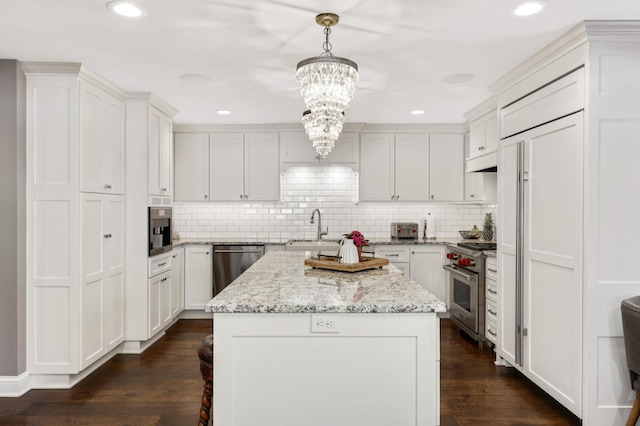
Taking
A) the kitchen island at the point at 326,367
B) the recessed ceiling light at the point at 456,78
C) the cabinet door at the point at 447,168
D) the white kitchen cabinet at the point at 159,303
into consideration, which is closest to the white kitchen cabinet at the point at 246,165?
the white kitchen cabinet at the point at 159,303

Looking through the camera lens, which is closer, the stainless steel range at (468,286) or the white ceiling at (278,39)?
the white ceiling at (278,39)

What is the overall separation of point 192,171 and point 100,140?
6.72 feet

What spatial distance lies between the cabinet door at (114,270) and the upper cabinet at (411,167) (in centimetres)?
299

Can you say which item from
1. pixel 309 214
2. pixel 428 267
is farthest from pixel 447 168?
pixel 309 214

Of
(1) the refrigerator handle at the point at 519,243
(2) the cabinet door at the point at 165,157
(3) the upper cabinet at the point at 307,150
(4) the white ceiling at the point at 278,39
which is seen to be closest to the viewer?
(4) the white ceiling at the point at 278,39

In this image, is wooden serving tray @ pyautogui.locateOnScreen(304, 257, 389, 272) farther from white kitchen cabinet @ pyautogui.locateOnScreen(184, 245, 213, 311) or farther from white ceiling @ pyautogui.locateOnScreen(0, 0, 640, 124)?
white kitchen cabinet @ pyautogui.locateOnScreen(184, 245, 213, 311)

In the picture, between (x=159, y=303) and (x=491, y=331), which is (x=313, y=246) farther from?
(x=491, y=331)

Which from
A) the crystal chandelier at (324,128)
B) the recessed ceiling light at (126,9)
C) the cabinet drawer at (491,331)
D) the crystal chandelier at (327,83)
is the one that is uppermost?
the recessed ceiling light at (126,9)

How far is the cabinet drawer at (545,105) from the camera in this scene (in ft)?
8.70

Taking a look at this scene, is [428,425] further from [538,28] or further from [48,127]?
[48,127]

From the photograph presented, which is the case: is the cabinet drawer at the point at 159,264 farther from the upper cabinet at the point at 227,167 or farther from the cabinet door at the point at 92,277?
the upper cabinet at the point at 227,167

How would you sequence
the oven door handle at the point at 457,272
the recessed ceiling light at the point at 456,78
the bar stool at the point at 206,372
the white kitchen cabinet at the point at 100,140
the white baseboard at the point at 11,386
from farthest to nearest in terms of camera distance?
the oven door handle at the point at 457,272
the recessed ceiling light at the point at 456,78
the white kitchen cabinet at the point at 100,140
the white baseboard at the point at 11,386
the bar stool at the point at 206,372

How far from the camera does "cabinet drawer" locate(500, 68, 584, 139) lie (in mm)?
2652

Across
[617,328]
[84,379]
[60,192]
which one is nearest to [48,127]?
[60,192]
